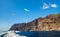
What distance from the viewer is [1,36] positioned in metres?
51.6

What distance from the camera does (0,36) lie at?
5112cm

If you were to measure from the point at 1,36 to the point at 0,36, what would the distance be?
552 millimetres
